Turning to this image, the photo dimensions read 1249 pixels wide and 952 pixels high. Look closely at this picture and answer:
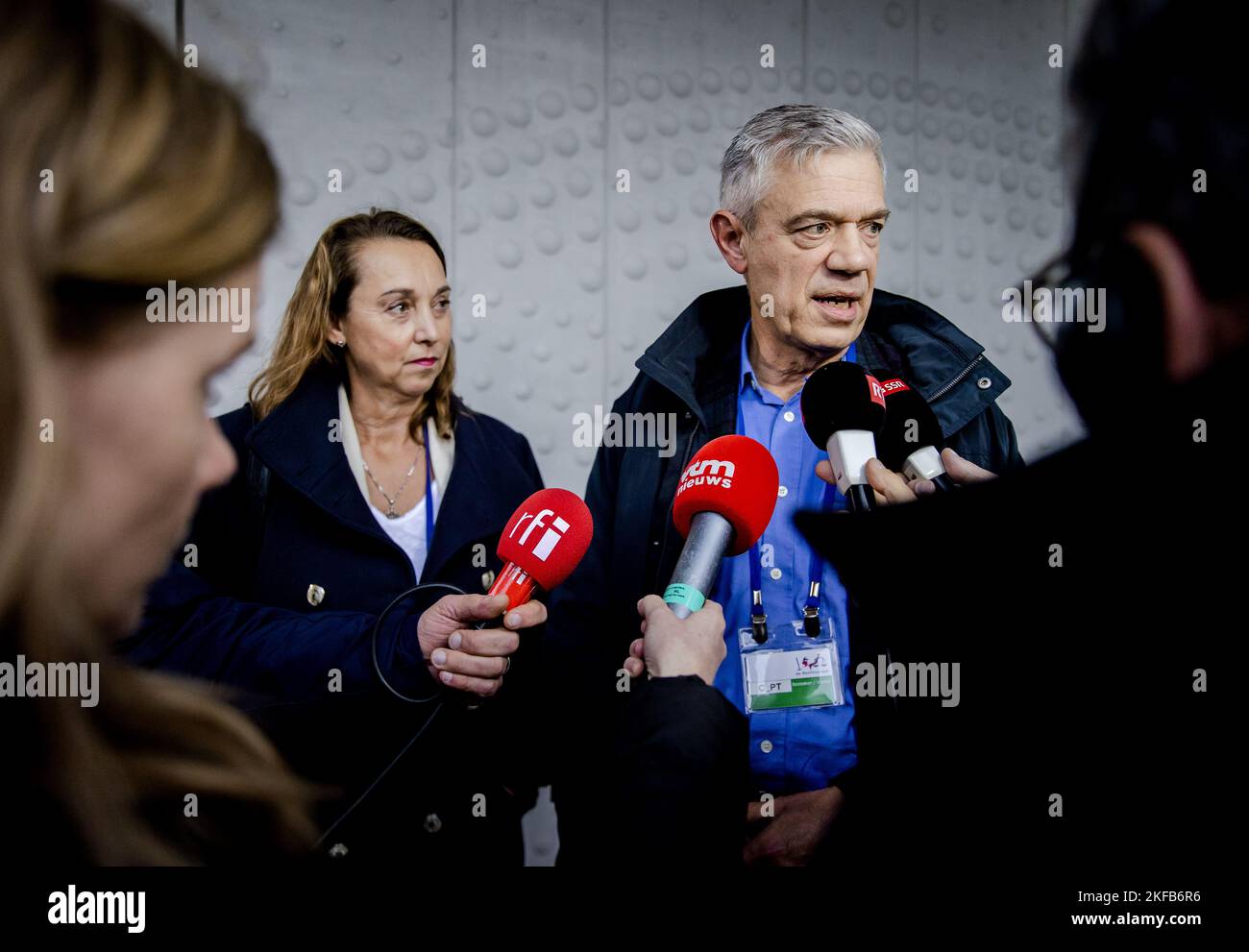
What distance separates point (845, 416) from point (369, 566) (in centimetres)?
100

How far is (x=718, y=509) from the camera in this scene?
4.35ft

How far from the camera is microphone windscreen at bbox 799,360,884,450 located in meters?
1.38

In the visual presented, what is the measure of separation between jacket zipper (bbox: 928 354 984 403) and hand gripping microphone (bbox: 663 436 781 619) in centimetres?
55

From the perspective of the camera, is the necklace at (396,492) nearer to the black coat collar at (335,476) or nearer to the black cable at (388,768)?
the black coat collar at (335,476)

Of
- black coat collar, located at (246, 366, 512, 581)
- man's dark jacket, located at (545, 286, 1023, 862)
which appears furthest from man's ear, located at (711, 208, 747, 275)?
black coat collar, located at (246, 366, 512, 581)

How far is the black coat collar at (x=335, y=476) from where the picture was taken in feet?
5.90

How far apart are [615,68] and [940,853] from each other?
233 centimetres

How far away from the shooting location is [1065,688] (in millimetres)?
835

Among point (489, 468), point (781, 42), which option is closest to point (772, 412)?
point (489, 468)

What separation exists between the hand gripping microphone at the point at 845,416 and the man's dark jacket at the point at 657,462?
0.41 m

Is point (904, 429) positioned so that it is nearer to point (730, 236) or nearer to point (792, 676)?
point (792, 676)

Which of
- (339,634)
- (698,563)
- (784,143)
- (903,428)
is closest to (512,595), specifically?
(698,563)

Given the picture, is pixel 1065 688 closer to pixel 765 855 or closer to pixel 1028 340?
pixel 765 855

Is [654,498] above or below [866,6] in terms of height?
below
